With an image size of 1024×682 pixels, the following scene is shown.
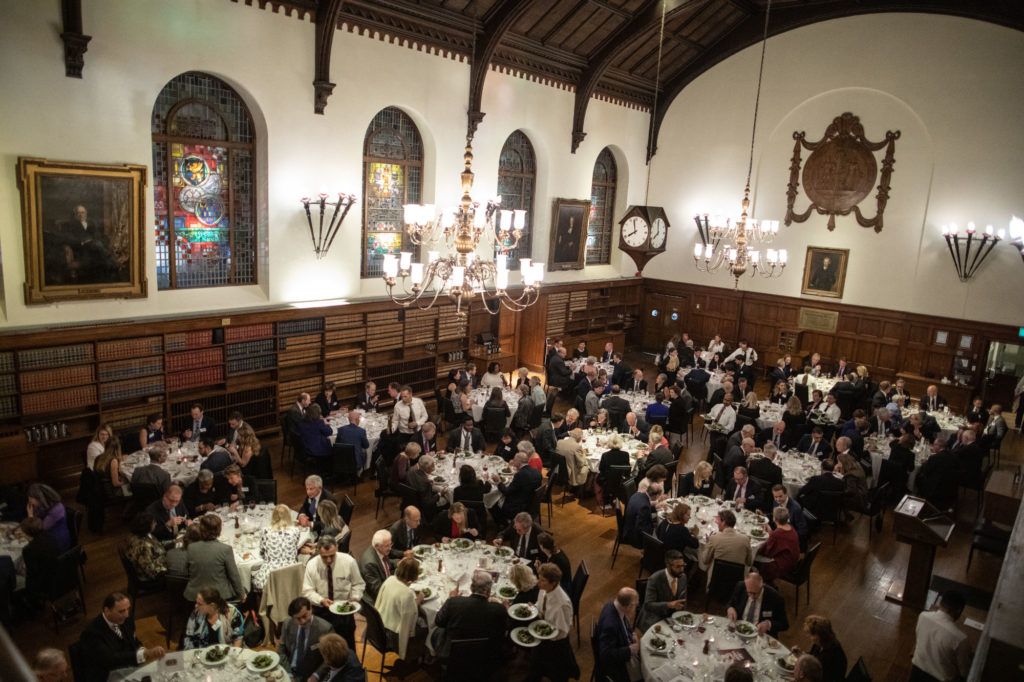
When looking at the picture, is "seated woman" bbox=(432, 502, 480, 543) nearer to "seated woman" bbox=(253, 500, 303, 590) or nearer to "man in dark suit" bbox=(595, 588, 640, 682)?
"seated woman" bbox=(253, 500, 303, 590)

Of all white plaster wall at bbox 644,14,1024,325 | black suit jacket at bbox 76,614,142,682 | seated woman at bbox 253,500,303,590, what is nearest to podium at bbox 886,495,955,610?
seated woman at bbox 253,500,303,590

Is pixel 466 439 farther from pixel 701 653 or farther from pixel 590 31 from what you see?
pixel 590 31

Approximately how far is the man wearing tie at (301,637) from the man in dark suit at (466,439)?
15.1 feet

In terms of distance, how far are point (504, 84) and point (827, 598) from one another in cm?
1178

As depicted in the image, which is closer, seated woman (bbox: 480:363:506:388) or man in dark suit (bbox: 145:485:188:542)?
man in dark suit (bbox: 145:485:188:542)

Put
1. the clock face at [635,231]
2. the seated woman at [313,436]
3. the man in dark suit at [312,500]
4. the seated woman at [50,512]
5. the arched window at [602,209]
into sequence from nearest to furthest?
the seated woman at [50,512] < the man in dark suit at [312,500] < the seated woman at [313,436] < the clock face at [635,231] < the arched window at [602,209]

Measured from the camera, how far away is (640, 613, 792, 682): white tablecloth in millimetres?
5570

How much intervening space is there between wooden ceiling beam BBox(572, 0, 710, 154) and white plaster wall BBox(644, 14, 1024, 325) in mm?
3374

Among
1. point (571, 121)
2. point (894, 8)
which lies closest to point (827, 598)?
point (571, 121)

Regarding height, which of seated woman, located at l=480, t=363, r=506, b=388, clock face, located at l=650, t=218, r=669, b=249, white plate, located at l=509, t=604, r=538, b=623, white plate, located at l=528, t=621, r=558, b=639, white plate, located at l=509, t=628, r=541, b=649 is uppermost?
clock face, located at l=650, t=218, r=669, b=249

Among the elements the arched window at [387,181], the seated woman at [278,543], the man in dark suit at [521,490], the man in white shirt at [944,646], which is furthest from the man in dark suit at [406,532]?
the arched window at [387,181]

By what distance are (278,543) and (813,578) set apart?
255 inches

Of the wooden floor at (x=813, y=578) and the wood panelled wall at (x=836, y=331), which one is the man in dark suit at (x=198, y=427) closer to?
the wooden floor at (x=813, y=578)

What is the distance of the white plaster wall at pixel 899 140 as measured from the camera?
14789 mm
